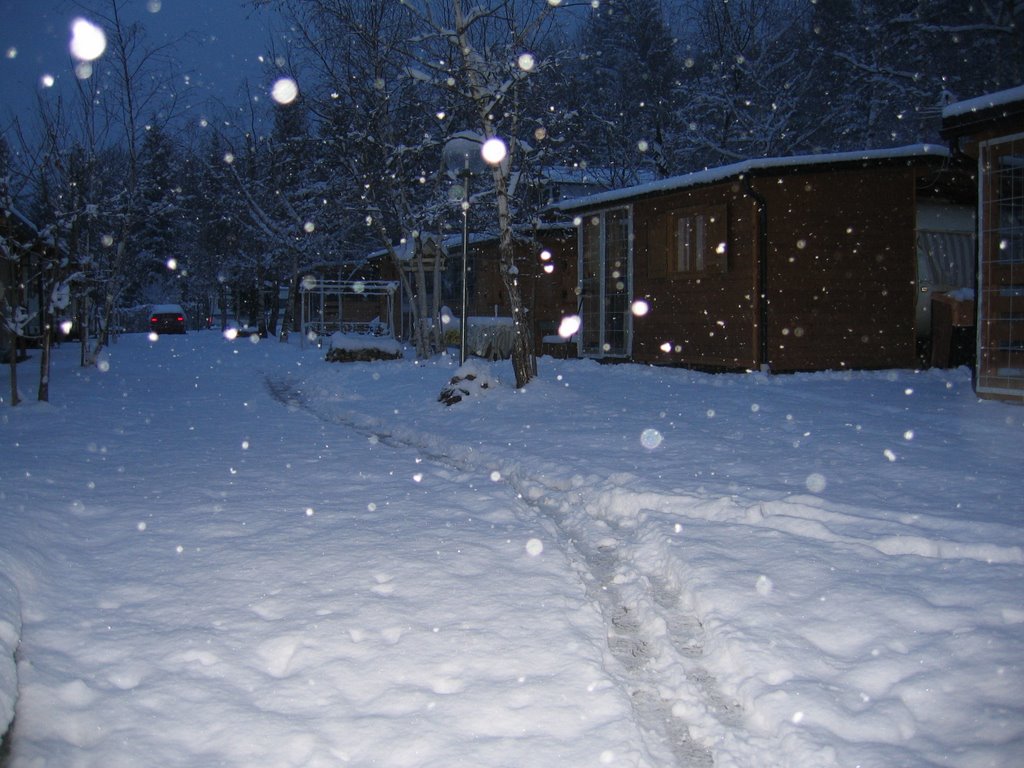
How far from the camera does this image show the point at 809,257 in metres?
13.5

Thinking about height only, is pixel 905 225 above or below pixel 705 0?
below

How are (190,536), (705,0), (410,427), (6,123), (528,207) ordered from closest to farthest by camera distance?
(190,536) → (410,427) → (6,123) → (528,207) → (705,0)

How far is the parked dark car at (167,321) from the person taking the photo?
43.8 meters

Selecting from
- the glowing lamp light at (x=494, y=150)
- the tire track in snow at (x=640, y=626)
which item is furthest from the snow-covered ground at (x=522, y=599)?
the glowing lamp light at (x=494, y=150)

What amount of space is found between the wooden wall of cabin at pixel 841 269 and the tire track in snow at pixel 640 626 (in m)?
8.43

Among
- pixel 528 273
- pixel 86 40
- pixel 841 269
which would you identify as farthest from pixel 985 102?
pixel 86 40

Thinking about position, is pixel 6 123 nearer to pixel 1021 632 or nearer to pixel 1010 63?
pixel 1021 632

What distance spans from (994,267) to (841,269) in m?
3.74

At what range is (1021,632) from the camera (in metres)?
3.50

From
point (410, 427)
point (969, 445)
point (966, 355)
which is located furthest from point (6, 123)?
point (966, 355)

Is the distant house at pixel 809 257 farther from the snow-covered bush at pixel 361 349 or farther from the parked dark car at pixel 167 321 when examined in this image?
the parked dark car at pixel 167 321

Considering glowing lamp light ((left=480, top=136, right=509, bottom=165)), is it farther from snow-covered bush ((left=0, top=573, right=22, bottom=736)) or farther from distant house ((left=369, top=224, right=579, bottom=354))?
→ snow-covered bush ((left=0, top=573, right=22, bottom=736))

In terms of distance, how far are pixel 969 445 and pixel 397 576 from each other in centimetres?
586

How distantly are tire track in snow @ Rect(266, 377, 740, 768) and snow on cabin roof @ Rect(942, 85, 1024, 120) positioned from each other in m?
6.98
